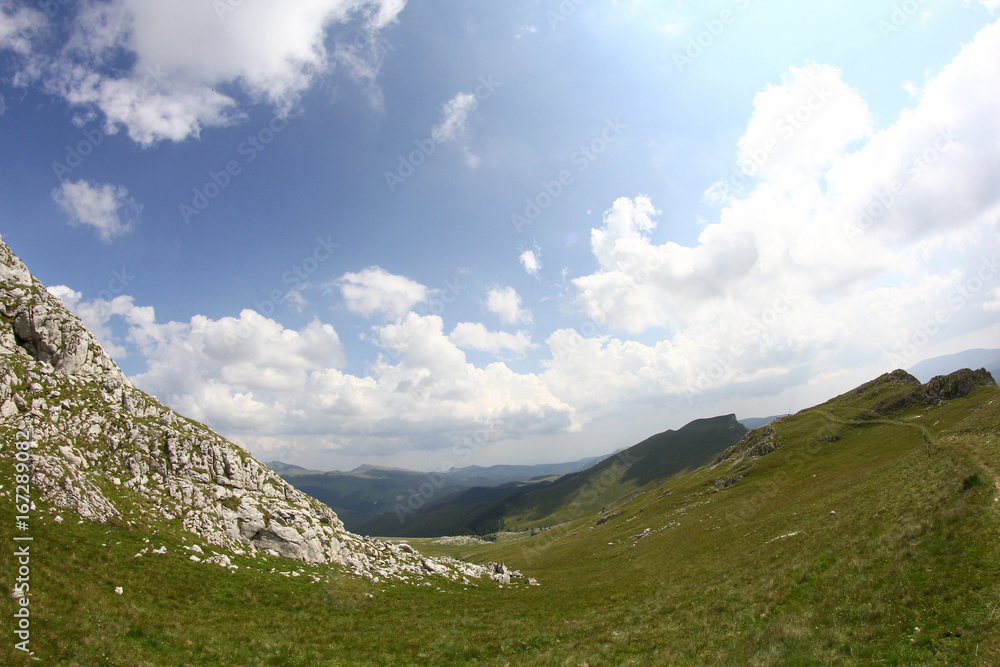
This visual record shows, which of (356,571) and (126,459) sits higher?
(126,459)

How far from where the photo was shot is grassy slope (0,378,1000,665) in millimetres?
15859

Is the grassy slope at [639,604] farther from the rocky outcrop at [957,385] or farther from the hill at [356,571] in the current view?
the rocky outcrop at [957,385]

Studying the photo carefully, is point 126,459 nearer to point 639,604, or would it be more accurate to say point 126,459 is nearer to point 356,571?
point 356,571

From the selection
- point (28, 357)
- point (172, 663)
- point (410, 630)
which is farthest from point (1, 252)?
point (410, 630)

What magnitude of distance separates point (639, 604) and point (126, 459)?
51538mm

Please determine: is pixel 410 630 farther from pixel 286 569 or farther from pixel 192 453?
pixel 192 453

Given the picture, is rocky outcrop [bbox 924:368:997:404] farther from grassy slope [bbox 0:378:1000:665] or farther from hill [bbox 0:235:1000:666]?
grassy slope [bbox 0:378:1000:665]

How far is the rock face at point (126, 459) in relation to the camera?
34.2m

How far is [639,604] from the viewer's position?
105 ft

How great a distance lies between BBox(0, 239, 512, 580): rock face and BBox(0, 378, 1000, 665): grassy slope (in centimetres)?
407

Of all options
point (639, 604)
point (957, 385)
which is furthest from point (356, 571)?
point (957, 385)

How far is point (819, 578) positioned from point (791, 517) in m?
31.6

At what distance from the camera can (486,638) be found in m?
27.3

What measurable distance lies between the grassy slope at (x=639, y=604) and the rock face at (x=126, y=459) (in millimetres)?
4065
